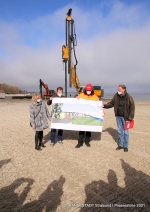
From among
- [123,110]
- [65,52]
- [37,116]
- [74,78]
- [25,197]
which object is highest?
[65,52]

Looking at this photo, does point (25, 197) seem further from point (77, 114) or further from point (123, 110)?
point (123, 110)

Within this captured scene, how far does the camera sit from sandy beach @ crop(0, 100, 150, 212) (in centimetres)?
309

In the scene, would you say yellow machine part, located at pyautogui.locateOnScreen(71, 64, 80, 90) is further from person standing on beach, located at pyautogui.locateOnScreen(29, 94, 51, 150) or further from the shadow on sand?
the shadow on sand

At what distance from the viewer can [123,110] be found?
5.74 m

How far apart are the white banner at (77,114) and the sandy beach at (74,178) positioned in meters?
0.81

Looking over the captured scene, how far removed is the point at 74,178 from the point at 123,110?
2.90 metres

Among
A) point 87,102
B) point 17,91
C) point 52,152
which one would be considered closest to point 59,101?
point 87,102

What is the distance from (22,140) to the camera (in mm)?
7102

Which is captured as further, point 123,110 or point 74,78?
point 74,78

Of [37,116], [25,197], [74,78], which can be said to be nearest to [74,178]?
[25,197]

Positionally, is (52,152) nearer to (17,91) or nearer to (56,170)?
(56,170)

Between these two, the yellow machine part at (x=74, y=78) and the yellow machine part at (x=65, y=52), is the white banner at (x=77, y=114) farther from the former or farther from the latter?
the yellow machine part at (x=74, y=78)

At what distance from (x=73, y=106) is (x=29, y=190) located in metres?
3.51

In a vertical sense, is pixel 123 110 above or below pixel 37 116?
above
